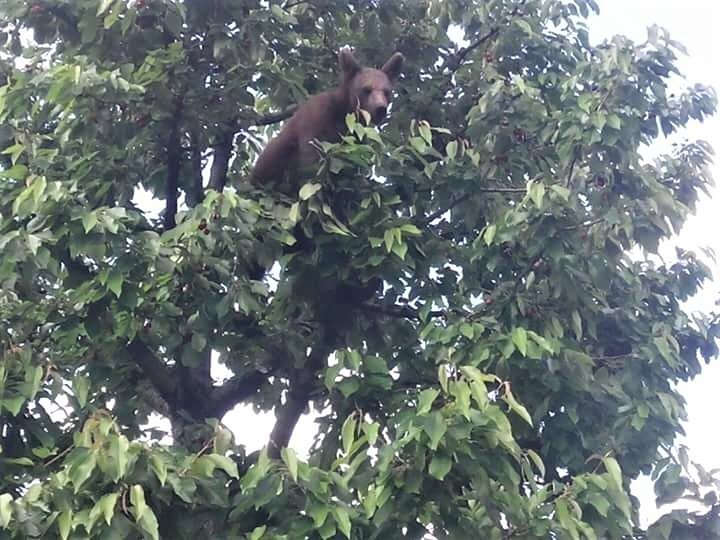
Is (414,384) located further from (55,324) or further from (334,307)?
(55,324)

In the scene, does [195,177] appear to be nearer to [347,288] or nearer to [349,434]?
[347,288]

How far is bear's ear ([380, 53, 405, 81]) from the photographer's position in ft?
24.6

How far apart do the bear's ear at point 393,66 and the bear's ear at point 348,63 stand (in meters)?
0.18

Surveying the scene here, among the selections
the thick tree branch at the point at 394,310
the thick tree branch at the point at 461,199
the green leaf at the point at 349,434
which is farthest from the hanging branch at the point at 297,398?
the green leaf at the point at 349,434

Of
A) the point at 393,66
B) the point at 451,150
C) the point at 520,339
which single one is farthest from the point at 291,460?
the point at 393,66

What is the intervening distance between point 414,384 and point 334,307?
0.75m

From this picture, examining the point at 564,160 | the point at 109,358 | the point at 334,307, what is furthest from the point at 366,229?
the point at 109,358

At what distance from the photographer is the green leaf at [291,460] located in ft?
15.9

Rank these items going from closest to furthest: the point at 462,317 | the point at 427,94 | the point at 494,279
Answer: the point at 462,317 < the point at 494,279 < the point at 427,94

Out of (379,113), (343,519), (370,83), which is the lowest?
(343,519)

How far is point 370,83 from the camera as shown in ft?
23.9

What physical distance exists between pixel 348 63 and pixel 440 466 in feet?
12.2

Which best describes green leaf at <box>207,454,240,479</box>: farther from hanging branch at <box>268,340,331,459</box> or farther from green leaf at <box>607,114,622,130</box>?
green leaf at <box>607,114,622,130</box>

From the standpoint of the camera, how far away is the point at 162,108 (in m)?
6.68
